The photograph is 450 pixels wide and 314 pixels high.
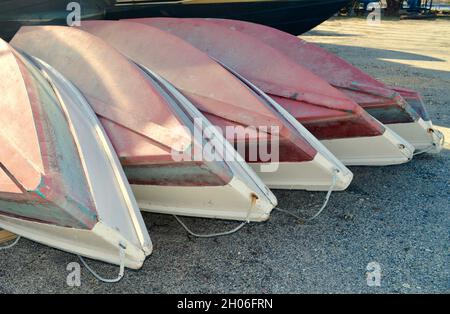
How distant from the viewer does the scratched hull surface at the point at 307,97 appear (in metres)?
3.28

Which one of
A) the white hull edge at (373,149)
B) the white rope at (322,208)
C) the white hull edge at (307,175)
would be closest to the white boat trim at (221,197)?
the white hull edge at (307,175)

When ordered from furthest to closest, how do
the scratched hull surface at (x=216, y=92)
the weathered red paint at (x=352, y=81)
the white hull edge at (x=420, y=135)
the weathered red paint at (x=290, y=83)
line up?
the white hull edge at (x=420, y=135) → the weathered red paint at (x=352, y=81) → the weathered red paint at (x=290, y=83) → the scratched hull surface at (x=216, y=92)

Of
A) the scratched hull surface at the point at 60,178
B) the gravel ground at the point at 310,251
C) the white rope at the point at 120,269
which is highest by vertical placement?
the scratched hull surface at the point at 60,178

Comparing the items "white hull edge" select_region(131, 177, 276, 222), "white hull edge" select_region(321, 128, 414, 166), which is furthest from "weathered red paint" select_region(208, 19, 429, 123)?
"white hull edge" select_region(131, 177, 276, 222)

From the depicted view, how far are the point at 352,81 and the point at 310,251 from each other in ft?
5.26

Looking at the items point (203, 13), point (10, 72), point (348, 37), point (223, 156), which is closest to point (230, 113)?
point (223, 156)

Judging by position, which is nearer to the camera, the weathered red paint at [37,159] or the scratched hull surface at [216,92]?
the weathered red paint at [37,159]

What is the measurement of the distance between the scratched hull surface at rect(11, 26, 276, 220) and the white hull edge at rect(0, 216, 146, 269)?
52 centimetres

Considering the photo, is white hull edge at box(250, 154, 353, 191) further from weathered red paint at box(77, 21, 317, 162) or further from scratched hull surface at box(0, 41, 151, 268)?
scratched hull surface at box(0, 41, 151, 268)

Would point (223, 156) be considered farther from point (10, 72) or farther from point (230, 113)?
point (10, 72)

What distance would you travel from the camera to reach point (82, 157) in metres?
2.57

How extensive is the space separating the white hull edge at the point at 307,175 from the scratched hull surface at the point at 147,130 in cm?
35

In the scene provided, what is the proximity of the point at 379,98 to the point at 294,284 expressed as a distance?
5.90 feet

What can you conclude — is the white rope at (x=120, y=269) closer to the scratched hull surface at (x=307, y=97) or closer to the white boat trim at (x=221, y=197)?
the white boat trim at (x=221, y=197)
